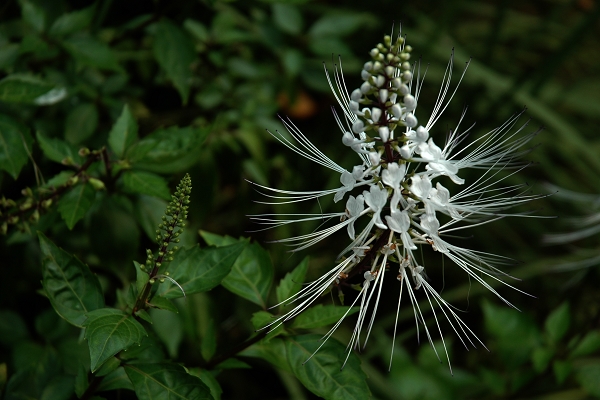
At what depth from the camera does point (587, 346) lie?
193 cm

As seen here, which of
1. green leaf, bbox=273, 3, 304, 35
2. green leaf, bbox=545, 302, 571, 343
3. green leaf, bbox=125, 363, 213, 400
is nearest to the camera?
green leaf, bbox=125, 363, 213, 400

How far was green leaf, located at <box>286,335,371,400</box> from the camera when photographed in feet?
3.93

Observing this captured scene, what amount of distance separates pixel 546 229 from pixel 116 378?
2555mm

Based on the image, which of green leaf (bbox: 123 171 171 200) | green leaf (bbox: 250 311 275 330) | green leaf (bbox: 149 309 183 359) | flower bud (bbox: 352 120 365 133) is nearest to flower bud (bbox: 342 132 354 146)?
flower bud (bbox: 352 120 365 133)

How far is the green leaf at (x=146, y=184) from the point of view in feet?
4.79

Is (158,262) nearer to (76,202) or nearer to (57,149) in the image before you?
(76,202)

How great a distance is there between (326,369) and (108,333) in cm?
48

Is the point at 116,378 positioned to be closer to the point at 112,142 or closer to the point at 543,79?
the point at 112,142

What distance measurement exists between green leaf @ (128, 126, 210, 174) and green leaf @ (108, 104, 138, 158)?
3cm

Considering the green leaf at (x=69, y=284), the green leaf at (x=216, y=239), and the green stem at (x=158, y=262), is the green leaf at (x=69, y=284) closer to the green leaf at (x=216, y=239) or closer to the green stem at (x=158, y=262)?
the green stem at (x=158, y=262)

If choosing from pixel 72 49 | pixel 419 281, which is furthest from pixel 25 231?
A: pixel 419 281

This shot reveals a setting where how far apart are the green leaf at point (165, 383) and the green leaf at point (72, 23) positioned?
3.65ft

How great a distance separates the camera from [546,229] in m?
3.12

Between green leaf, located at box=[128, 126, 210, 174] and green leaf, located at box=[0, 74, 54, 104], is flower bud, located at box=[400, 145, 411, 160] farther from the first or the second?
green leaf, located at box=[0, 74, 54, 104]
